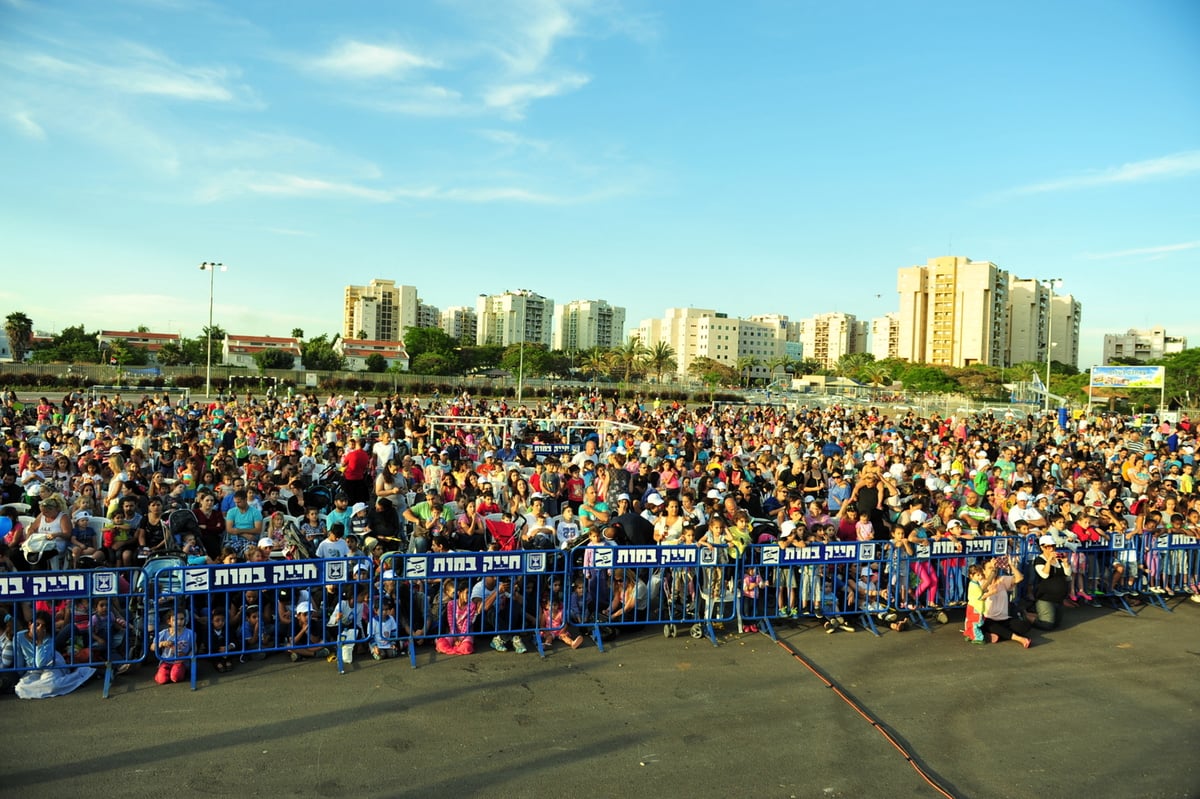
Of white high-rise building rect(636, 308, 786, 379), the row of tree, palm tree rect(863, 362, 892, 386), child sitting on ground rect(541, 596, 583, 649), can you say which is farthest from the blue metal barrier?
white high-rise building rect(636, 308, 786, 379)

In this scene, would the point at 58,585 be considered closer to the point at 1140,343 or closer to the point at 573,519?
the point at 573,519

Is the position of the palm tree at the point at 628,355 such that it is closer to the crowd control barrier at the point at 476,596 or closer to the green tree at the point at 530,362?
the green tree at the point at 530,362

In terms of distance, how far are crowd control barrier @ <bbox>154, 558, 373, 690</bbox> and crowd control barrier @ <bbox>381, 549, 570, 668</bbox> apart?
28 cm

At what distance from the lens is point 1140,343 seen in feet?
629

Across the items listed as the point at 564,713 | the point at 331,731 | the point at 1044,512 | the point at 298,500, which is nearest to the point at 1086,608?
the point at 1044,512

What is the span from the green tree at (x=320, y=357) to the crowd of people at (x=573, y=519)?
8976 cm

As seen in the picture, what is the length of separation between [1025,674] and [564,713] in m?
4.29

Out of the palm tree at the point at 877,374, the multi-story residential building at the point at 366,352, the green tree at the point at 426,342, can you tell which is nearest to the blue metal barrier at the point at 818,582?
the palm tree at the point at 877,374

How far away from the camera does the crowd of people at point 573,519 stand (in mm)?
7188

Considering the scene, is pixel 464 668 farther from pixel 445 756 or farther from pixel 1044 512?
pixel 1044 512

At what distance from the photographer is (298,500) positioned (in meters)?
10.2

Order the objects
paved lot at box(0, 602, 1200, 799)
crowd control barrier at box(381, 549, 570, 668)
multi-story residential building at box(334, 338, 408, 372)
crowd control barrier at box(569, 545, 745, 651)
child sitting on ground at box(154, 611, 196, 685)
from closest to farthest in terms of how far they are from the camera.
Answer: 1. paved lot at box(0, 602, 1200, 799)
2. child sitting on ground at box(154, 611, 196, 685)
3. crowd control barrier at box(381, 549, 570, 668)
4. crowd control barrier at box(569, 545, 745, 651)
5. multi-story residential building at box(334, 338, 408, 372)

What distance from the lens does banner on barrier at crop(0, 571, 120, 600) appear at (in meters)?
5.86

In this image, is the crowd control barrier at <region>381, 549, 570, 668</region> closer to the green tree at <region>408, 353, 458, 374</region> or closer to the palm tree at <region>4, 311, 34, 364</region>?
the green tree at <region>408, 353, 458, 374</region>
